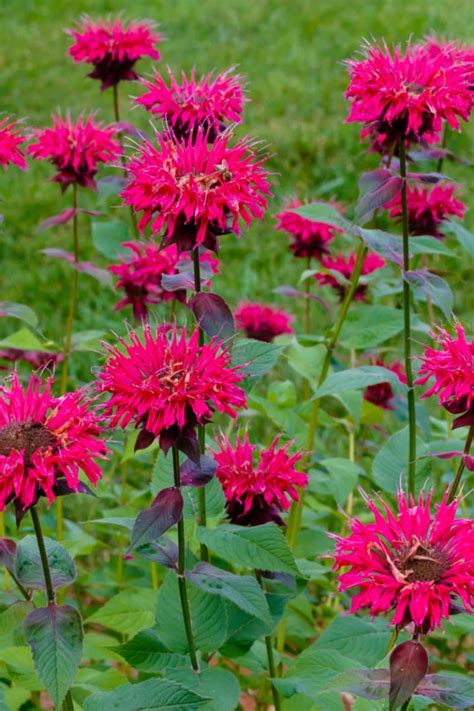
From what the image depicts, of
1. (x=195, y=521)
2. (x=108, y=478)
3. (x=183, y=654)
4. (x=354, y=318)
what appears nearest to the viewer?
(x=183, y=654)

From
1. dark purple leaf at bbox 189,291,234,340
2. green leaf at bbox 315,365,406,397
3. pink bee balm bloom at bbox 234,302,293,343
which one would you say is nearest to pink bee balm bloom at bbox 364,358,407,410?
pink bee balm bloom at bbox 234,302,293,343

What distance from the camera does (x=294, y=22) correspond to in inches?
231

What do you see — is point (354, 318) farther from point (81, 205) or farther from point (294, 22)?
point (294, 22)

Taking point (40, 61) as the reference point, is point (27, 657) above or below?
below

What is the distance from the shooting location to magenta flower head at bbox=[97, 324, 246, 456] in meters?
1.21

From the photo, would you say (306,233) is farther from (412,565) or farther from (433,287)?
(412,565)

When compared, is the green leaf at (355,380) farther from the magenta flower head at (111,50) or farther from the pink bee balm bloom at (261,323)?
the magenta flower head at (111,50)

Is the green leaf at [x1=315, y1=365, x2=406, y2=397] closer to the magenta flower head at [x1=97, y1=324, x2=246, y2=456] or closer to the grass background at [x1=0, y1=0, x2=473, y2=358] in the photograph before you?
the magenta flower head at [x1=97, y1=324, x2=246, y2=456]

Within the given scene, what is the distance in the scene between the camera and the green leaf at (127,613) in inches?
70.3

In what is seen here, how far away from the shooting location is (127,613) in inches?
71.2

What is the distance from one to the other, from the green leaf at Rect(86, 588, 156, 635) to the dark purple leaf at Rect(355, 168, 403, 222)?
0.75m

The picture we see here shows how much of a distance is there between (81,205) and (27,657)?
1100mm

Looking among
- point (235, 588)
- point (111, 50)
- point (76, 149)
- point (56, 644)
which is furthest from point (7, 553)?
point (111, 50)

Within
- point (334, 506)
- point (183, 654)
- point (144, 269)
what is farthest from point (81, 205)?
point (183, 654)
